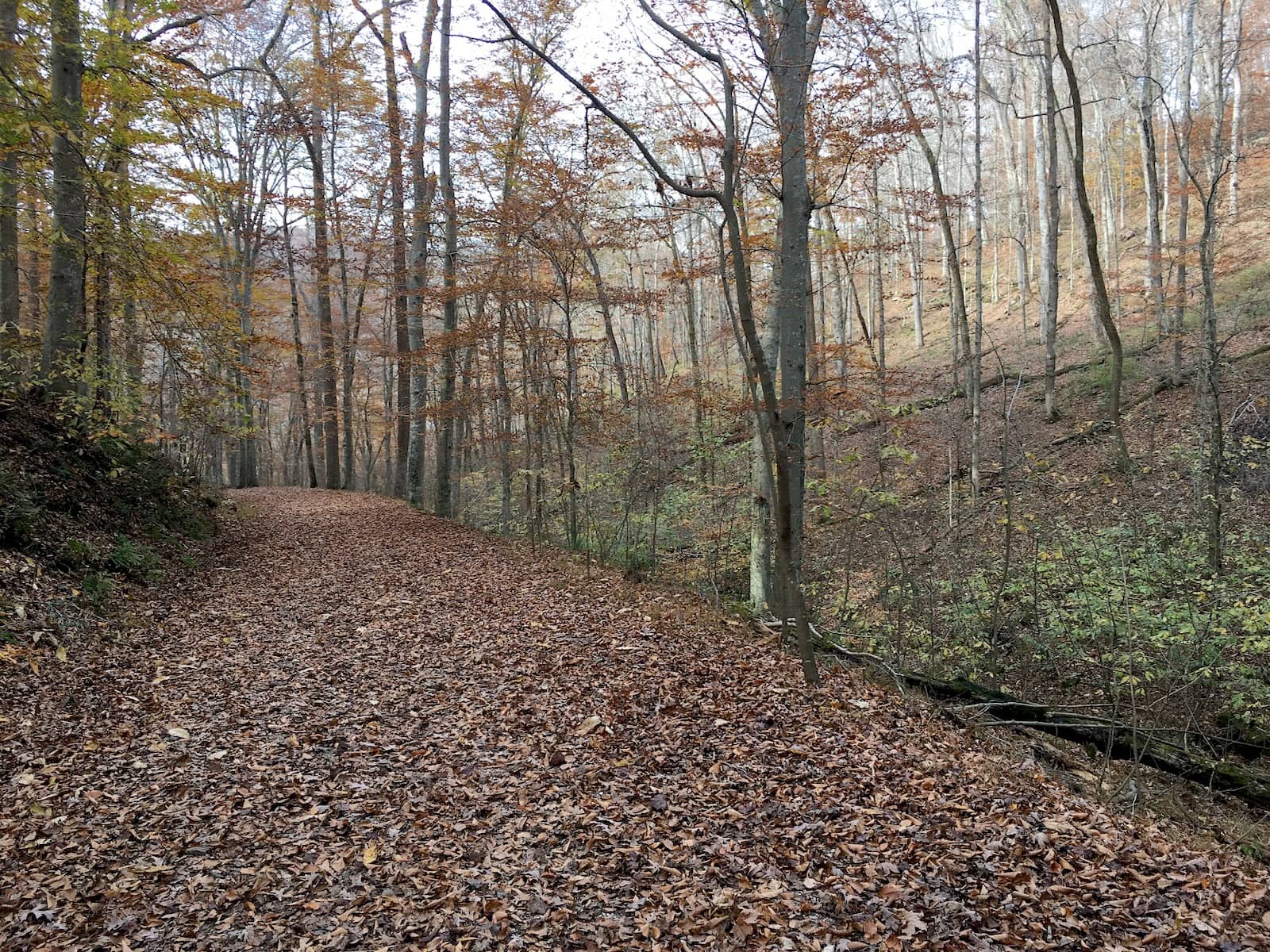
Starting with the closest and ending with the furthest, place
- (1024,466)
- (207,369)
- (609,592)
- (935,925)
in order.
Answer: (935,925)
(609,592)
(207,369)
(1024,466)

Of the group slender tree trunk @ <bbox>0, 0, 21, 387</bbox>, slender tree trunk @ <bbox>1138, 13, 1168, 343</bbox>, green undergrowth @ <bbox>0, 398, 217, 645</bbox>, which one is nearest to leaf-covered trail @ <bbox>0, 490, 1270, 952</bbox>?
green undergrowth @ <bbox>0, 398, 217, 645</bbox>

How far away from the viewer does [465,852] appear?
3730mm

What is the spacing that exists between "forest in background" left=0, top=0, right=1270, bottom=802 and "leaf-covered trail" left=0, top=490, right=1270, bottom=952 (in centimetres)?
132

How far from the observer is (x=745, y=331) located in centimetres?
468

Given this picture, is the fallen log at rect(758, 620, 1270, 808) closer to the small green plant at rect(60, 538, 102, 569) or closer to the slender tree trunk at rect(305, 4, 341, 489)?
the small green plant at rect(60, 538, 102, 569)

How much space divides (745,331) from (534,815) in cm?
341

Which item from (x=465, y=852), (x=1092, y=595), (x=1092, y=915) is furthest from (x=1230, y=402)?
(x=465, y=852)

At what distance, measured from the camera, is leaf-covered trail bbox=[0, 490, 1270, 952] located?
3.13m

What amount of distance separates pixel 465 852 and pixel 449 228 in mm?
13215

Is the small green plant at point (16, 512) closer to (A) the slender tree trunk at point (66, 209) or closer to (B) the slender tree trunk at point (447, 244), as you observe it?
(A) the slender tree trunk at point (66, 209)

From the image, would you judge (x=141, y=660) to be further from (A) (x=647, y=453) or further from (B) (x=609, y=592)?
(A) (x=647, y=453)

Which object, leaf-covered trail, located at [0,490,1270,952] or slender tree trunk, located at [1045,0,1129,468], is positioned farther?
slender tree trunk, located at [1045,0,1129,468]

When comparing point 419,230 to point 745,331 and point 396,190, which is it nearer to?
point 396,190

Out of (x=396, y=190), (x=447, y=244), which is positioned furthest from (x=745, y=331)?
(x=396, y=190)
